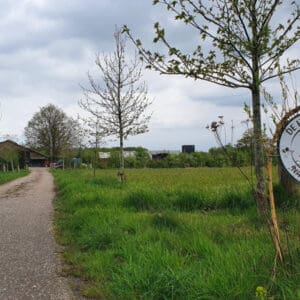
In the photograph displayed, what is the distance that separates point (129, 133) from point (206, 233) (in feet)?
40.8

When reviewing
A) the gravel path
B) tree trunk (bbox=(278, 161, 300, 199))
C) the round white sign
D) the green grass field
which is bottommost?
the gravel path

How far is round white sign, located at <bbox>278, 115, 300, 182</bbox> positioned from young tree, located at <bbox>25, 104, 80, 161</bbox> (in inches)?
3063

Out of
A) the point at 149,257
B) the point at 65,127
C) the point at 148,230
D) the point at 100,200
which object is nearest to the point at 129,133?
the point at 100,200

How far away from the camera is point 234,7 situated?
238 inches

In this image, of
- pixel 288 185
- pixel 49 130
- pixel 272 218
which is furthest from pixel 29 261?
pixel 49 130

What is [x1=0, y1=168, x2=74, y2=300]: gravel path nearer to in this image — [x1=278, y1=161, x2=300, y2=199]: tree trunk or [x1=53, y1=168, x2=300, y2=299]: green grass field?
[x1=53, y1=168, x2=300, y2=299]: green grass field

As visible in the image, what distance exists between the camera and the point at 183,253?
556 centimetres

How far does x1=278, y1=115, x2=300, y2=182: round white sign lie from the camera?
393cm

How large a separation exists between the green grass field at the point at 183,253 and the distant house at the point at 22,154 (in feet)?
152

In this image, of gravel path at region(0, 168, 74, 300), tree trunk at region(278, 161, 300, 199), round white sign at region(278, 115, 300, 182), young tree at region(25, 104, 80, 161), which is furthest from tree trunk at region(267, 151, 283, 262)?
young tree at region(25, 104, 80, 161)

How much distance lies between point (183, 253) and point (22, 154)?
69.4 metres

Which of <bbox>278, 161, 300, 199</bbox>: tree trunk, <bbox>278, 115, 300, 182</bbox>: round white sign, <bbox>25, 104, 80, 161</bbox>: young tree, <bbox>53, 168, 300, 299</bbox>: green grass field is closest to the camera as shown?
<bbox>278, 115, 300, 182</bbox>: round white sign

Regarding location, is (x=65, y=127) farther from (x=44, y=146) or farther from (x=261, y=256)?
(x=261, y=256)

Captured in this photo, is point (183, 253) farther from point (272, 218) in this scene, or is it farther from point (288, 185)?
point (288, 185)
